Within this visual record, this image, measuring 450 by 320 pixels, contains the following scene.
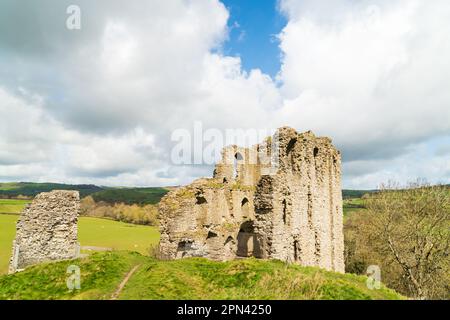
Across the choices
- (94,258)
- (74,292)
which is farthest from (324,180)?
(74,292)

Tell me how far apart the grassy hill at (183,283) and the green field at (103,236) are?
39.3 meters

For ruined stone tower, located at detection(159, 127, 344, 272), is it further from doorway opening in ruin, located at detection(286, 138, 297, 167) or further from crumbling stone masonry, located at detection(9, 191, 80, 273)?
crumbling stone masonry, located at detection(9, 191, 80, 273)

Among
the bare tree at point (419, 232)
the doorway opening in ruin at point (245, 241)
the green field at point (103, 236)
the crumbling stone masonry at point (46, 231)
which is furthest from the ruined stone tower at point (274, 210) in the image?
the green field at point (103, 236)

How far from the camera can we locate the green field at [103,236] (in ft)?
190

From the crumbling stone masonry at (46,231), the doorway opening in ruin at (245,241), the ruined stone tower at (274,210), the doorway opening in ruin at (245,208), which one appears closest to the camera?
the crumbling stone masonry at (46,231)

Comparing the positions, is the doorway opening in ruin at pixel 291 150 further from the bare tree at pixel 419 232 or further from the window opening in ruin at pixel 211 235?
the bare tree at pixel 419 232

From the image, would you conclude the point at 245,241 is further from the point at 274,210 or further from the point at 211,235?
the point at 274,210

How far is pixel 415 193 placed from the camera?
29688 mm

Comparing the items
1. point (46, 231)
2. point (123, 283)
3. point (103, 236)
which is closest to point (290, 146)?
point (123, 283)

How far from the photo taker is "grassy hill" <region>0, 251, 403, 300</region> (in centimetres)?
1238

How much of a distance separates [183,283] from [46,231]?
10.8 meters

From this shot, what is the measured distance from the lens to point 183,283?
13703 mm
